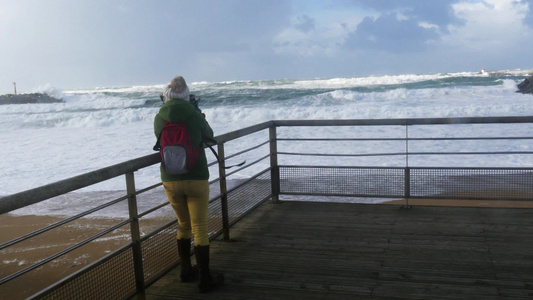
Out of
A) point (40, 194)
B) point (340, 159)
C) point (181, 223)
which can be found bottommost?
point (340, 159)

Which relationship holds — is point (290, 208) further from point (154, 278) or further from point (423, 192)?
point (154, 278)

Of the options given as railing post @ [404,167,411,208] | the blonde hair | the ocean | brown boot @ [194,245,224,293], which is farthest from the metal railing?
the ocean

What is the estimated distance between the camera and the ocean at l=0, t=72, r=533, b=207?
41.2 feet

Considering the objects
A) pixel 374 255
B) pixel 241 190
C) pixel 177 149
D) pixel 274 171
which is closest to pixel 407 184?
pixel 274 171

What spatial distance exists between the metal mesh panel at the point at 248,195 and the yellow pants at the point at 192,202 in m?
1.27

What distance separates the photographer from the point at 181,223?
138 inches

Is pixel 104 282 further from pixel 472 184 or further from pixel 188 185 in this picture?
pixel 472 184

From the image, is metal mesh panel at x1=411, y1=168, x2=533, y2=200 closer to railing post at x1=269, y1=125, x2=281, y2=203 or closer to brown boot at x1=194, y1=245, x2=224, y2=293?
railing post at x1=269, y1=125, x2=281, y2=203

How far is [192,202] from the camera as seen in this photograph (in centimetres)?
332

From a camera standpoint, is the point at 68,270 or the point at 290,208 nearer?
the point at 68,270

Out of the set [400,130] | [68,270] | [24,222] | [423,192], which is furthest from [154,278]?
[400,130]

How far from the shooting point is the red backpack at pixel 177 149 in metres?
3.13

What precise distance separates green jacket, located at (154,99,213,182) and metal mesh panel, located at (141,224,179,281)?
0.53 m

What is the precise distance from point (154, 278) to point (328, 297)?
122 cm
